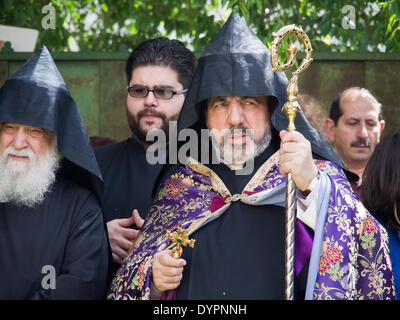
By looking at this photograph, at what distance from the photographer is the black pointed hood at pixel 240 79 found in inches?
186

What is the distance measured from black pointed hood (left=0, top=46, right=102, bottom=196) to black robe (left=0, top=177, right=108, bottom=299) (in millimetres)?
184

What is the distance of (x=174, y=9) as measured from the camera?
9789mm

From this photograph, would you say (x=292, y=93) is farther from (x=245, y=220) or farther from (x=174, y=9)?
(x=174, y=9)

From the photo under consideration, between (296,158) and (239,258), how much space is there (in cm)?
77

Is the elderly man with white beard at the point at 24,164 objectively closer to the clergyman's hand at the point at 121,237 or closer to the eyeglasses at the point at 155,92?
the clergyman's hand at the point at 121,237

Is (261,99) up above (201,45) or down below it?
below

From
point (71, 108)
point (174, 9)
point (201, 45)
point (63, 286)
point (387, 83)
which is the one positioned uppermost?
point (174, 9)

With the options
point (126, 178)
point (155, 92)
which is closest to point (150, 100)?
point (155, 92)

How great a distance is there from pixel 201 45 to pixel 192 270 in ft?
13.9

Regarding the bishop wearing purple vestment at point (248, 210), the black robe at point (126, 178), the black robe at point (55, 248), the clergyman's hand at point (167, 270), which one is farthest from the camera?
the black robe at point (126, 178)

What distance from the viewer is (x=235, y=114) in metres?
4.75

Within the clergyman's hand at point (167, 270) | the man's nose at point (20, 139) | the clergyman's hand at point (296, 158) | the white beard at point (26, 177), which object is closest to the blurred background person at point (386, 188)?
the clergyman's hand at point (296, 158)

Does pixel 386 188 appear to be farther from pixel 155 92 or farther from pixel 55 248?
pixel 55 248

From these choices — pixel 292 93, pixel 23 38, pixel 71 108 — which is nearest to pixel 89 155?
pixel 71 108
